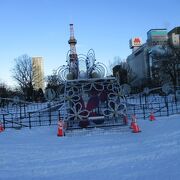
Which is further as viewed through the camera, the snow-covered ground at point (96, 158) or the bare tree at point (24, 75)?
the bare tree at point (24, 75)

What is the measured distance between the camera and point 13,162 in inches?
439

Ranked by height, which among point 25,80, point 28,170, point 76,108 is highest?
point 25,80

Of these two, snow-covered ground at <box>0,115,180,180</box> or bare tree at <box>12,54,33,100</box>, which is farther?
bare tree at <box>12,54,33,100</box>

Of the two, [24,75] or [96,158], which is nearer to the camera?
[96,158]

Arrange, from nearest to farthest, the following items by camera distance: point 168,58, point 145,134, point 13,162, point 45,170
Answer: point 45,170, point 13,162, point 145,134, point 168,58

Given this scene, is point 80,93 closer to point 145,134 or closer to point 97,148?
point 145,134

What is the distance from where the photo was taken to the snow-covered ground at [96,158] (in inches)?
348

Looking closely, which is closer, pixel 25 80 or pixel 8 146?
pixel 8 146

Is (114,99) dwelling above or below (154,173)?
above

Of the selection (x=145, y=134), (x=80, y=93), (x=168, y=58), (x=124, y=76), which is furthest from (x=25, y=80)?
(x=145, y=134)

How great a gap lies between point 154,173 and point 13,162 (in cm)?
442

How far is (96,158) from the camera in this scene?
1101cm

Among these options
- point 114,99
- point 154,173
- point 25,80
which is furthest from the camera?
point 25,80

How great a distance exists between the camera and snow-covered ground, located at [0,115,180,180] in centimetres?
885
